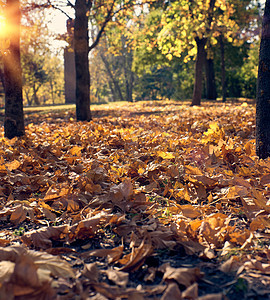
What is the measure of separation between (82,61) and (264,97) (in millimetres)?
6956

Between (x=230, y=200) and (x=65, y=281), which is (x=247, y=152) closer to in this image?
(x=230, y=200)

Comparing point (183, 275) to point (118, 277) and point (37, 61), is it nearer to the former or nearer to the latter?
point (118, 277)

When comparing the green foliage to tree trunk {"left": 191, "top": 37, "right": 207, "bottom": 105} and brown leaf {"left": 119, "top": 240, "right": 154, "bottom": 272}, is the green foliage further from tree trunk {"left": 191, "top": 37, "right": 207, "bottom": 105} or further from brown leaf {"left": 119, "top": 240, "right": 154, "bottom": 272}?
brown leaf {"left": 119, "top": 240, "right": 154, "bottom": 272}

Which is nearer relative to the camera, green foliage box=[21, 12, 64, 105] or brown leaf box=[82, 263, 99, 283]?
brown leaf box=[82, 263, 99, 283]

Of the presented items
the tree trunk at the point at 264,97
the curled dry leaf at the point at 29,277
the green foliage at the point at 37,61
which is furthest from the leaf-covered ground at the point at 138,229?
the green foliage at the point at 37,61

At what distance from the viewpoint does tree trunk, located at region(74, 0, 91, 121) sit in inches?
350

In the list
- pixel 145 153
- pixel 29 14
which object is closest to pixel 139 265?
pixel 145 153

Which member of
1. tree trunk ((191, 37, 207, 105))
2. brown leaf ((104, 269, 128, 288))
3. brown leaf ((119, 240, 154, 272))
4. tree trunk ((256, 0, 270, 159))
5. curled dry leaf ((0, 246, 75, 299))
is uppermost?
tree trunk ((191, 37, 207, 105))

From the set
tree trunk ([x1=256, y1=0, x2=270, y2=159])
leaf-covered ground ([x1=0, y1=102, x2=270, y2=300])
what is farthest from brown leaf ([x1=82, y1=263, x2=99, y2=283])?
tree trunk ([x1=256, y1=0, x2=270, y2=159])

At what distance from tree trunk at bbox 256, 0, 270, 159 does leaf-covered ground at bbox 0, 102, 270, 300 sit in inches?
6.4

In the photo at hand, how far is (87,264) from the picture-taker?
159cm

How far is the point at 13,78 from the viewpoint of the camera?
5.78m

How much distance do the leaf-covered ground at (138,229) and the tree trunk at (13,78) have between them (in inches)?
105

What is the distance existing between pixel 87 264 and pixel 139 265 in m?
0.28
